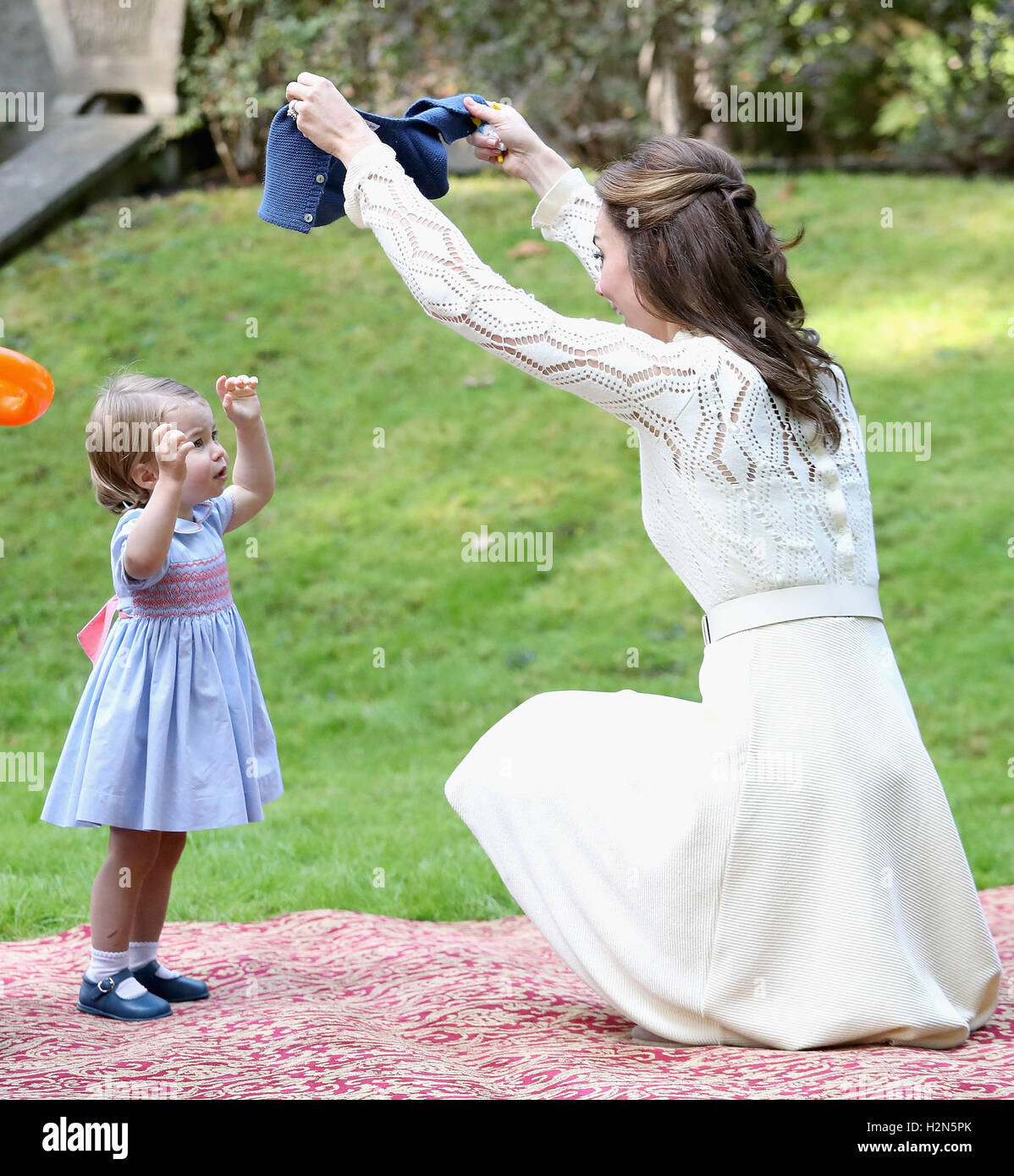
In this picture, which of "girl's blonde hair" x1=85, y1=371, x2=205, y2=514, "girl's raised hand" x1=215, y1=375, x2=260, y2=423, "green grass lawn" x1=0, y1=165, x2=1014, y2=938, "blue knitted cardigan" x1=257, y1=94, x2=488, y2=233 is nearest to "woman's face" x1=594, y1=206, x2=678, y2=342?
"blue knitted cardigan" x1=257, y1=94, x2=488, y2=233

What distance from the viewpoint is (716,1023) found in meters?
2.42

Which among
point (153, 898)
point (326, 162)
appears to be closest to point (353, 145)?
point (326, 162)

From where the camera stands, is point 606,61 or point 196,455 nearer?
point 196,455

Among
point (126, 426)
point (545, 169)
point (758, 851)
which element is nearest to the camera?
point (758, 851)

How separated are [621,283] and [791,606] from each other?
70cm

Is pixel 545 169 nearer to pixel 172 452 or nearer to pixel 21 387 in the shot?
pixel 172 452

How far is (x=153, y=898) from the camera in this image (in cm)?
294

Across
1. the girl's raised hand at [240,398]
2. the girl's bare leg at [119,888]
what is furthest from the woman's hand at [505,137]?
the girl's bare leg at [119,888]

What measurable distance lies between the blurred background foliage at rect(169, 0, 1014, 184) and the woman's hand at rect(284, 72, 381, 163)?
760 centimetres

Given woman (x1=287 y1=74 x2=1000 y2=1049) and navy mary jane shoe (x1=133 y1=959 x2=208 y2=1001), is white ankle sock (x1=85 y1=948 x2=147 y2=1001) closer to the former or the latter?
navy mary jane shoe (x1=133 y1=959 x2=208 y2=1001)

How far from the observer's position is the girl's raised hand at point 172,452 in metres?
2.62

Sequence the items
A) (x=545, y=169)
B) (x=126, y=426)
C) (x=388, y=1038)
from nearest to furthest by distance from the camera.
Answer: (x=388, y=1038)
(x=126, y=426)
(x=545, y=169)
